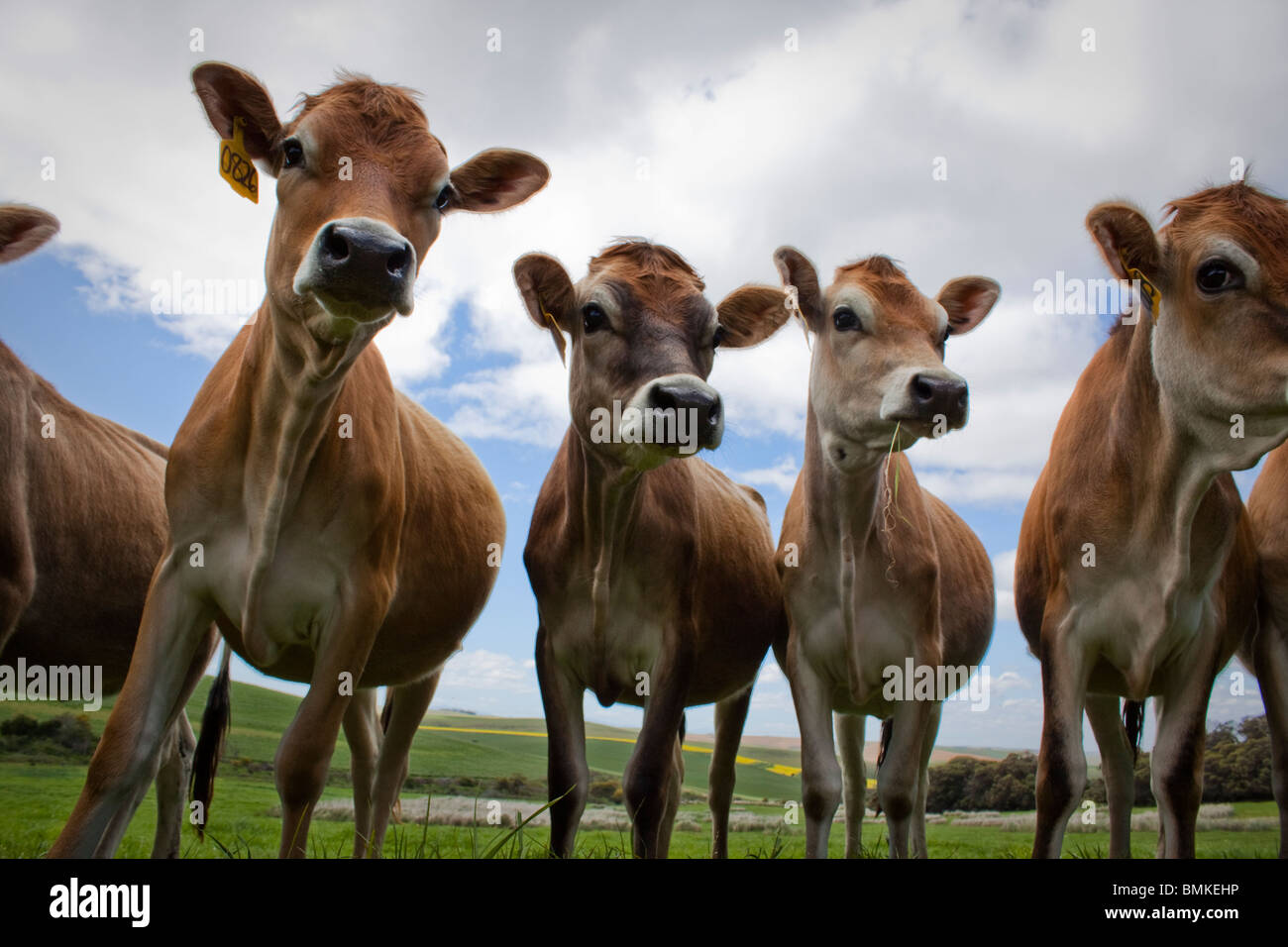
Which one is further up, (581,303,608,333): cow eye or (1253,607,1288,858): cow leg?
(581,303,608,333): cow eye

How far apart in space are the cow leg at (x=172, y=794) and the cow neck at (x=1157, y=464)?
20.9ft

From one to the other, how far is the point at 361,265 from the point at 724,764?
525 cm

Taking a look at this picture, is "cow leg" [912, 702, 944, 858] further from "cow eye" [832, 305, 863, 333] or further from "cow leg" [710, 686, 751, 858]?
"cow eye" [832, 305, 863, 333]

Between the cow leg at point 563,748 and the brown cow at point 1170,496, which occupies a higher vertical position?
the brown cow at point 1170,496

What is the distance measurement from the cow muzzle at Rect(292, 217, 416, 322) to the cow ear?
3.53 m

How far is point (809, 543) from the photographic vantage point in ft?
19.9

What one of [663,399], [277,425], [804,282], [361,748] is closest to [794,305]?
[804,282]

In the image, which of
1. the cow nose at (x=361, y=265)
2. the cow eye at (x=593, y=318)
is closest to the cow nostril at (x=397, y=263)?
the cow nose at (x=361, y=265)

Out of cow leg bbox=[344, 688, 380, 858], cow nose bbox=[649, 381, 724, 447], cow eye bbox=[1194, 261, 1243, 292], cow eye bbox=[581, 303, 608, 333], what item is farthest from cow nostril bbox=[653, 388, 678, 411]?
cow leg bbox=[344, 688, 380, 858]

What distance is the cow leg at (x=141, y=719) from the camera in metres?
4.16

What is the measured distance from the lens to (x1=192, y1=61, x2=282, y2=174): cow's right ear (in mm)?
4910

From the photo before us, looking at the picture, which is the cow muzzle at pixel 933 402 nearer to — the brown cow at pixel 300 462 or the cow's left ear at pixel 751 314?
the cow's left ear at pixel 751 314
